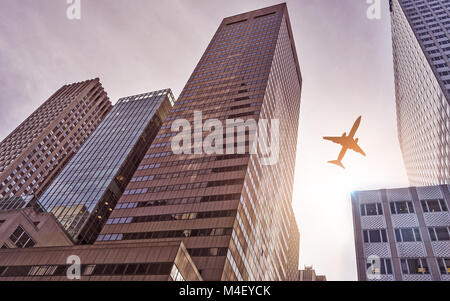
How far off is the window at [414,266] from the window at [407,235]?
3.06m

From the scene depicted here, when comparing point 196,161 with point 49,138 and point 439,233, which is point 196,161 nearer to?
point 439,233

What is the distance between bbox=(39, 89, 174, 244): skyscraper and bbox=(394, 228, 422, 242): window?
82.8 meters

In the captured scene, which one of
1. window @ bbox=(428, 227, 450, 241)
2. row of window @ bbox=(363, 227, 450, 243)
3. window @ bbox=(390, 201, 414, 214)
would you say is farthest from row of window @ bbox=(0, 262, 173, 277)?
window @ bbox=(428, 227, 450, 241)

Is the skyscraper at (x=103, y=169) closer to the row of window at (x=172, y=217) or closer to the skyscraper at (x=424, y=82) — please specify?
the row of window at (x=172, y=217)

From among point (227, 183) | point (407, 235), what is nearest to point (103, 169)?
point (227, 183)

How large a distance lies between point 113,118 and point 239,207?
4027 inches

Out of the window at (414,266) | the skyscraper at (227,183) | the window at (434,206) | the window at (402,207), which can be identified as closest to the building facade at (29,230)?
the skyscraper at (227,183)

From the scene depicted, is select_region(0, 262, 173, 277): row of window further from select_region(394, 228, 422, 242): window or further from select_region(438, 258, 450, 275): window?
select_region(438, 258, 450, 275): window

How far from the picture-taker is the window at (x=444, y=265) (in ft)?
139

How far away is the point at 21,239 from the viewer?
231 ft

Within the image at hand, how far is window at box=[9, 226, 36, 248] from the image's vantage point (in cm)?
6912

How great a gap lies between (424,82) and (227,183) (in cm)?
7401
